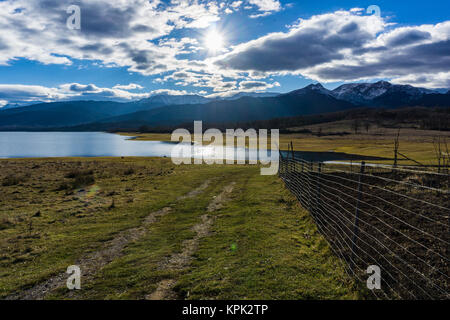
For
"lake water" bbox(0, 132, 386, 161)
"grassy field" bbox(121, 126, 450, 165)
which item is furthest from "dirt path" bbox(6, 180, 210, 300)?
"lake water" bbox(0, 132, 386, 161)

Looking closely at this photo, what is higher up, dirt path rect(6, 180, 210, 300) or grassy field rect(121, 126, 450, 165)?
grassy field rect(121, 126, 450, 165)

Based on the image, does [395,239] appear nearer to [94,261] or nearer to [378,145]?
[94,261]

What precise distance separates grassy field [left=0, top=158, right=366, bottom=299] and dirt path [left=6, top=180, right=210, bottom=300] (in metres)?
0.03

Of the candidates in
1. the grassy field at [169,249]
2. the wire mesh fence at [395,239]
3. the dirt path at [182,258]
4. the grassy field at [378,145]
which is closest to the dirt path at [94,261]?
the grassy field at [169,249]

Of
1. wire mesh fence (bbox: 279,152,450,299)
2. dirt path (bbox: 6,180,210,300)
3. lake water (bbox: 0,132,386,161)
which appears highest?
lake water (bbox: 0,132,386,161)

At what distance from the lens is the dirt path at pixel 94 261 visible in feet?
19.3

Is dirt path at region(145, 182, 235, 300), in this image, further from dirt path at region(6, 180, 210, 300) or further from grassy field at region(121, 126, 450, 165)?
grassy field at region(121, 126, 450, 165)

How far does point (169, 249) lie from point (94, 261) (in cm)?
217

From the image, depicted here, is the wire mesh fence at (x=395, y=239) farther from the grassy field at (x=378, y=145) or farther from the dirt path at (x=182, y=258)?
the grassy field at (x=378, y=145)

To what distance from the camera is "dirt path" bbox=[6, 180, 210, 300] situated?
5892mm

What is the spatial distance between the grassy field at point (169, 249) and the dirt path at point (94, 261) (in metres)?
0.03

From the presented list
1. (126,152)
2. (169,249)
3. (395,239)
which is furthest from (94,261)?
(126,152)
